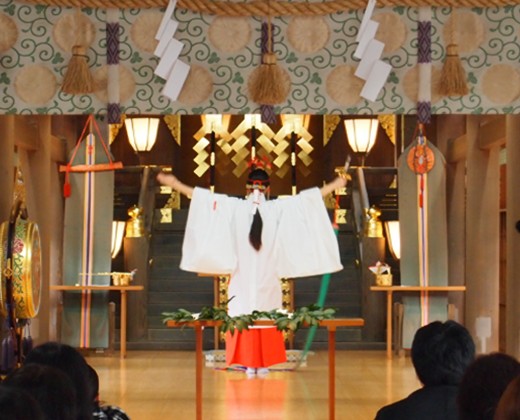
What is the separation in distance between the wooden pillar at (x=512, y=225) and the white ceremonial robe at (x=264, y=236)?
2.07 metres

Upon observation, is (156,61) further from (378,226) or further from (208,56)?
(378,226)

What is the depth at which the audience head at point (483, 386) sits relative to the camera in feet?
8.44

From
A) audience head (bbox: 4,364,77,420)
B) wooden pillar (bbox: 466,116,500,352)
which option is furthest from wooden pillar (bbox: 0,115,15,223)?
audience head (bbox: 4,364,77,420)

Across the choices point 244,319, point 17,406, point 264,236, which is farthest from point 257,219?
point 17,406

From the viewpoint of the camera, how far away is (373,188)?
51.8 ft

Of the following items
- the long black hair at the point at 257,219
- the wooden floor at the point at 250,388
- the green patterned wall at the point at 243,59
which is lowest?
the wooden floor at the point at 250,388

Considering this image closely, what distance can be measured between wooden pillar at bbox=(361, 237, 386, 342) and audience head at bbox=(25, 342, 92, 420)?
1048 centimetres

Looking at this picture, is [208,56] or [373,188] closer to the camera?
[208,56]

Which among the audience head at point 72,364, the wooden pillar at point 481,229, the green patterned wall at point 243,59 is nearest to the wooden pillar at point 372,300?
the wooden pillar at point 481,229

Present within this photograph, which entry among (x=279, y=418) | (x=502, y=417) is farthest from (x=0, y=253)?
(x=502, y=417)

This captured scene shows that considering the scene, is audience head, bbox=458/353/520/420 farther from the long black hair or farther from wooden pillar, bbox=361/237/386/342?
wooden pillar, bbox=361/237/386/342

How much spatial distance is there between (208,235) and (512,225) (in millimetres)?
2987

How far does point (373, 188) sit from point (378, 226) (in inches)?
76.3

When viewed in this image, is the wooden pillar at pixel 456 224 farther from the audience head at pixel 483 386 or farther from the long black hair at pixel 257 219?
the audience head at pixel 483 386
